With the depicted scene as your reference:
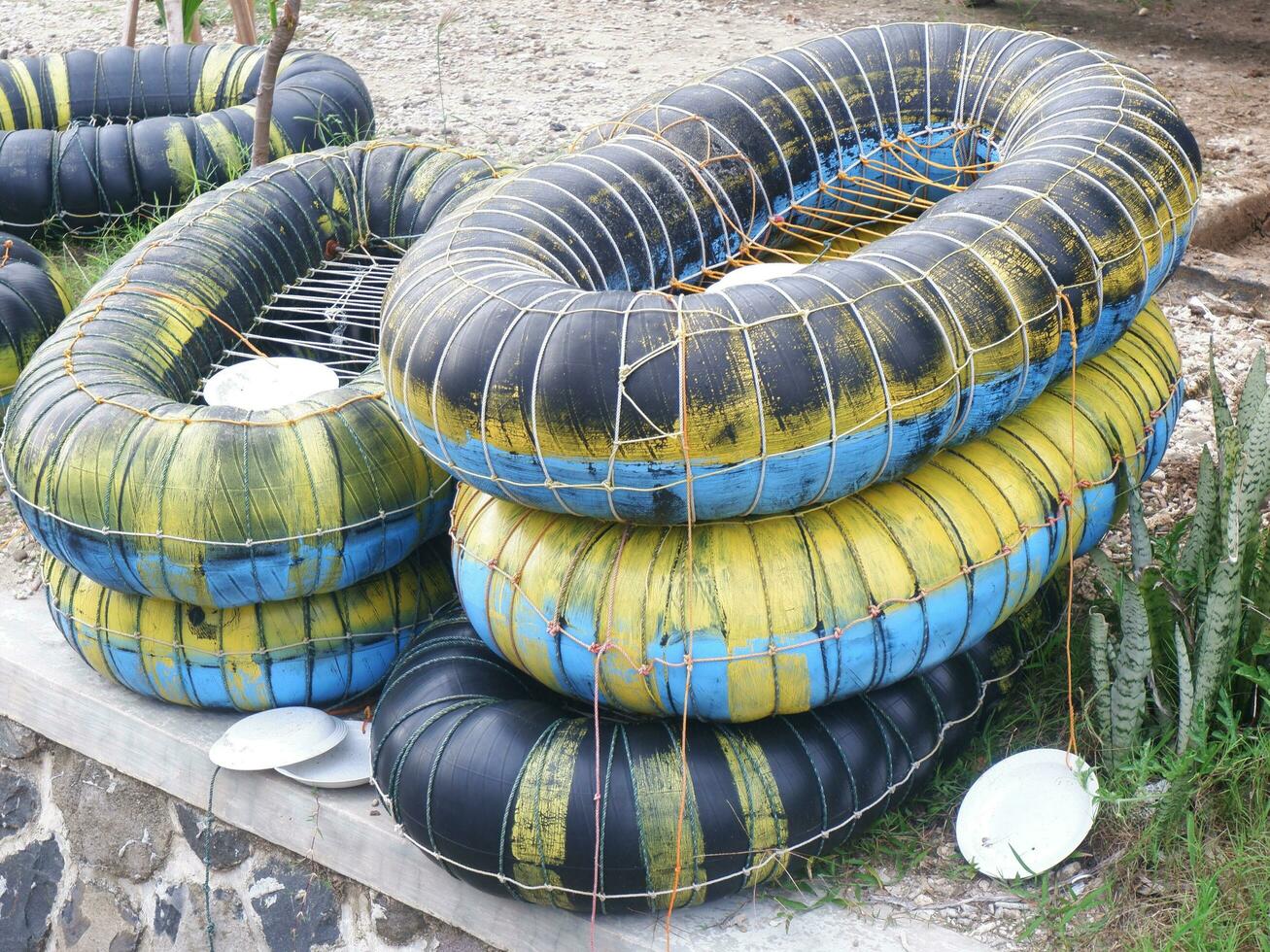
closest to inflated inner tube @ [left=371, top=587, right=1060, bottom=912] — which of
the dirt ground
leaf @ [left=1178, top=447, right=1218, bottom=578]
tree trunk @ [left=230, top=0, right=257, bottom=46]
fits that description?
leaf @ [left=1178, top=447, right=1218, bottom=578]

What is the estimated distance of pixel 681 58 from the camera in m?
7.38

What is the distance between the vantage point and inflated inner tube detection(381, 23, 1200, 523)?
2639 millimetres

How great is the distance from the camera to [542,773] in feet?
9.27

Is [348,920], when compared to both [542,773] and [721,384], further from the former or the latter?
[721,384]

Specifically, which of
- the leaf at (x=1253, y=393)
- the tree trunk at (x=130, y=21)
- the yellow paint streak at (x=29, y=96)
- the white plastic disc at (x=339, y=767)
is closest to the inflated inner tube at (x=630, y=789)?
the white plastic disc at (x=339, y=767)

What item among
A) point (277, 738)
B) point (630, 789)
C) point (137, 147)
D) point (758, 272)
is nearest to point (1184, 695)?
point (630, 789)

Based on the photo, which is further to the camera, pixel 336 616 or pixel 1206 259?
pixel 1206 259

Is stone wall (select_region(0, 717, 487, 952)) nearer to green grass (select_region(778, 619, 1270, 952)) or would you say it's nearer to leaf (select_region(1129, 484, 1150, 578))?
green grass (select_region(778, 619, 1270, 952))

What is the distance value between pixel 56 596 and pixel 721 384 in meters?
2.13

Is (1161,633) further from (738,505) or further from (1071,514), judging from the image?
(738,505)

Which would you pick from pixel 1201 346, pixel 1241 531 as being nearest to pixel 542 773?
pixel 1241 531

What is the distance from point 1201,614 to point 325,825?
220cm

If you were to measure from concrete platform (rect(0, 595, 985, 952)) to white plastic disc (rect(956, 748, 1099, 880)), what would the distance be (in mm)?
218

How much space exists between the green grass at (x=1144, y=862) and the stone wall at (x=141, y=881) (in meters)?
1.03
